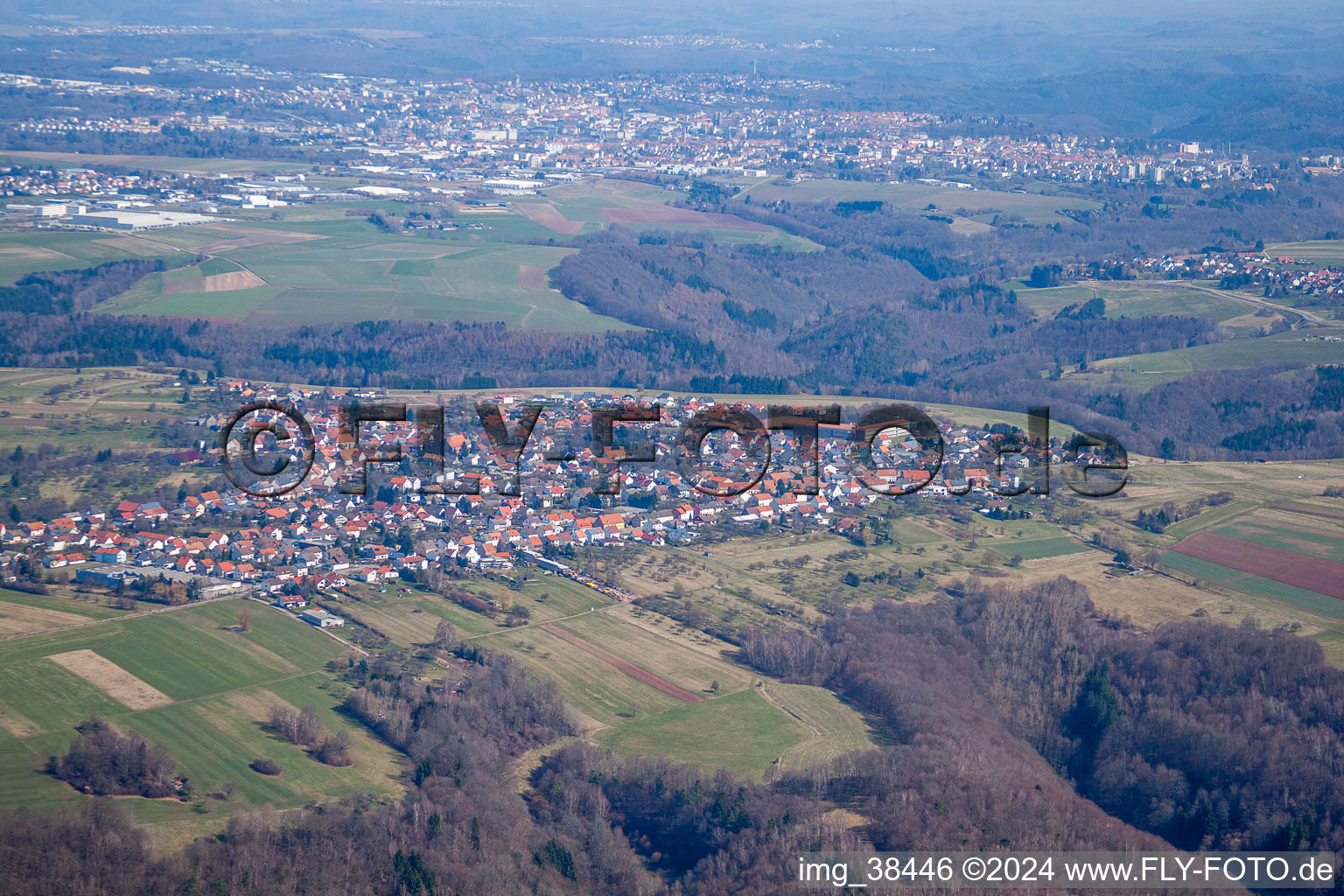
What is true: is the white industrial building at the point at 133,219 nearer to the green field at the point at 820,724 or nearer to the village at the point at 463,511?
the village at the point at 463,511

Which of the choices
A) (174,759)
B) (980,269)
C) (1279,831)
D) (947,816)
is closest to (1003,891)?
(947,816)

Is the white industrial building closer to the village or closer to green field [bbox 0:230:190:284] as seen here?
green field [bbox 0:230:190:284]

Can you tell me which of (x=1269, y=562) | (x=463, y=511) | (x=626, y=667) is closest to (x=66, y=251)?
(x=463, y=511)

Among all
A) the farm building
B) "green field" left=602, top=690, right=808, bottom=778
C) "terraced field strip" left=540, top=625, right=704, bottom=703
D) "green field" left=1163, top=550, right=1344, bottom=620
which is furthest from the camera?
"green field" left=1163, top=550, right=1344, bottom=620

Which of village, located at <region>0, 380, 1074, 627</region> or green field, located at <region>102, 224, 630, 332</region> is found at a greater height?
green field, located at <region>102, 224, 630, 332</region>

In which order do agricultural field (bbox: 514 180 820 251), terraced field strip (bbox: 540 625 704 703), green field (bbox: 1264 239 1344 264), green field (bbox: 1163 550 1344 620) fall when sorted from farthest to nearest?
agricultural field (bbox: 514 180 820 251)
green field (bbox: 1264 239 1344 264)
green field (bbox: 1163 550 1344 620)
terraced field strip (bbox: 540 625 704 703)

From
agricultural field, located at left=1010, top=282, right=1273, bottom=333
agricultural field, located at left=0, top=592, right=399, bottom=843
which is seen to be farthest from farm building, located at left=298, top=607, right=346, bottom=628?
agricultural field, located at left=1010, top=282, right=1273, bottom=333

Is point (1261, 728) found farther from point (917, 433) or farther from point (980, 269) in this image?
point (980, 269)

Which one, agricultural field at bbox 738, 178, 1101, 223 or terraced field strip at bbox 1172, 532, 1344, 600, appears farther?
agricultural field at bbox 738, 178, 1101, 223
